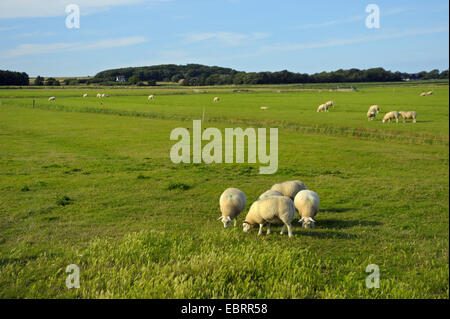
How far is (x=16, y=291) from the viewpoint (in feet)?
25.3

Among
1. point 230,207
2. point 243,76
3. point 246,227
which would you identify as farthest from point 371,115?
point 243,76

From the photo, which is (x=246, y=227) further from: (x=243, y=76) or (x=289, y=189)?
(x=243, y=76)

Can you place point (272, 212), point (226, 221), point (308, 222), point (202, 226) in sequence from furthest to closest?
→ point (226, 221), point (202, 226), point (308, 222), point (272, 212)

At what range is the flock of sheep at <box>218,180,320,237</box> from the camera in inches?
432

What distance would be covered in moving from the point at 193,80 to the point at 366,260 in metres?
110

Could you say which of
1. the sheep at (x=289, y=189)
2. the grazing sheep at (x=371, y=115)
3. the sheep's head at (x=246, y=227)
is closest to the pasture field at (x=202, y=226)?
the sheep's head at (x=246, y=227)

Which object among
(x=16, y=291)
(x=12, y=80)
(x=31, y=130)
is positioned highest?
(x=12, y=80)

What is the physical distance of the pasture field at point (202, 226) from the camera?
26.0 feet

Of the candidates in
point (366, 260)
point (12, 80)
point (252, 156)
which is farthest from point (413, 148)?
point (12, 80)

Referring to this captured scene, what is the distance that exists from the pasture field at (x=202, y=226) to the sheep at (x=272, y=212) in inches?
15.8

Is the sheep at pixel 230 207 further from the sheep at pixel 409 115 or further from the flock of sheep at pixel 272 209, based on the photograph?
the sheep at pixel 409 115

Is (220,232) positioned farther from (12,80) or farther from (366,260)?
(12,80)

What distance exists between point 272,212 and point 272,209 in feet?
0.30

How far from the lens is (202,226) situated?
12.0 m
